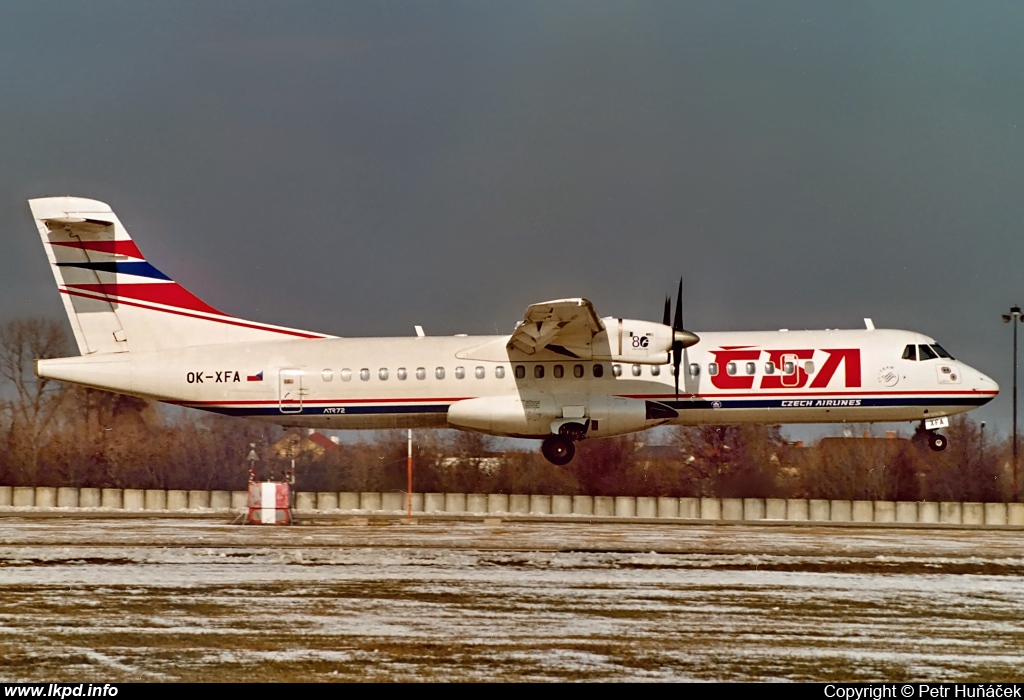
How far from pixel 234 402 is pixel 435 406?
5115 millimetres

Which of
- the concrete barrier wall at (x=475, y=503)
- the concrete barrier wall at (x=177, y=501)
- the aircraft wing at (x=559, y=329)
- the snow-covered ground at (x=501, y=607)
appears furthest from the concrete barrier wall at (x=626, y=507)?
the concrete barrier wall at (x=177, y=501)

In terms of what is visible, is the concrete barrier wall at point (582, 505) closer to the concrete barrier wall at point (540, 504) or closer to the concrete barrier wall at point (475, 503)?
the concrete barrier wall at point (540, 504)

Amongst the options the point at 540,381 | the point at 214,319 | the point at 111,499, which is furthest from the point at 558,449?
the point at 111,499

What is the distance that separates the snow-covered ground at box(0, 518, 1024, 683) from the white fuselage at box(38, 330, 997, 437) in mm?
4314

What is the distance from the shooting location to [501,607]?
1680 cm

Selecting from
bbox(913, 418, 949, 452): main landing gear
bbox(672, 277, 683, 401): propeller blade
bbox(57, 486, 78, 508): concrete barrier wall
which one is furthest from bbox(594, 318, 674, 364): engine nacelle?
bbox(57, 486, 78, 508): concrete barrier wall

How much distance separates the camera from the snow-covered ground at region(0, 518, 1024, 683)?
1348 cm

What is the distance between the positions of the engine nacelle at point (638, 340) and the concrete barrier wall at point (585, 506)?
12.9 m

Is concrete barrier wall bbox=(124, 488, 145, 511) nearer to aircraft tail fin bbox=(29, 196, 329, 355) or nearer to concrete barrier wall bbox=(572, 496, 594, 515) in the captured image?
aircraft tail fin bbox=(29, 196, 329, 355)

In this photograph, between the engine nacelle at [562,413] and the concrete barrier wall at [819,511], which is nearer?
the engine nacelle at [562,413]

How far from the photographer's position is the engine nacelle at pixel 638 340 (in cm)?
2758

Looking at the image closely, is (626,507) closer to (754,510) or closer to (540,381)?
(754,510)

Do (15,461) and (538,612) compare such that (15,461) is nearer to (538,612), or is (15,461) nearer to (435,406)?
(435,406)

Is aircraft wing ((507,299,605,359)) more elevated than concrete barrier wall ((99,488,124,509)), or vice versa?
aircraft wing ((507,299,605,359))
